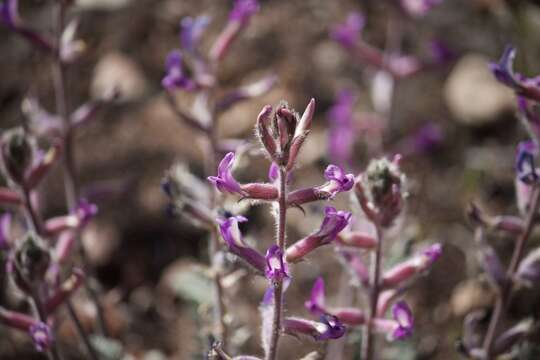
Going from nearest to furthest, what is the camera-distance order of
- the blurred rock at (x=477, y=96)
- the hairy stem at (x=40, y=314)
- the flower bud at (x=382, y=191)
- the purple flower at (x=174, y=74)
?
1. the flower bud at (x=382, y=191)
2. the hairy stem at (x=40, y=314)
3. the purple flower at (x=174, y=74)
4. the blurred rock at (x=477, y=96)

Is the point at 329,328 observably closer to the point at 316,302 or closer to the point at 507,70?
the point at 316,302

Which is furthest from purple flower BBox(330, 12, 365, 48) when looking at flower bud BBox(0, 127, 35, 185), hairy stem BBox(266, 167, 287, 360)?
hairy stem BBox(266, 167, 287, 360)

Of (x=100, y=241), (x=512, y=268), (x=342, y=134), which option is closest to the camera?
(x=512, y=268)

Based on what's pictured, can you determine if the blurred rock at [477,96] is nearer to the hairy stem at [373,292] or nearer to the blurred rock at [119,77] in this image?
the blurred rock at [119,77]

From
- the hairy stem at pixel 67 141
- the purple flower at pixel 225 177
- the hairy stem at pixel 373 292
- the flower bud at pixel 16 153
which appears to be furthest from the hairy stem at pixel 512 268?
the flower bud at pixel 16 153

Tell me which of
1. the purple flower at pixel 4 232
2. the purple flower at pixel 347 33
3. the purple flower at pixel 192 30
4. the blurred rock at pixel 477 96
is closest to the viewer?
the purple flower at pixel 4 232

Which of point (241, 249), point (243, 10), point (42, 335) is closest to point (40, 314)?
point (42, 335)
